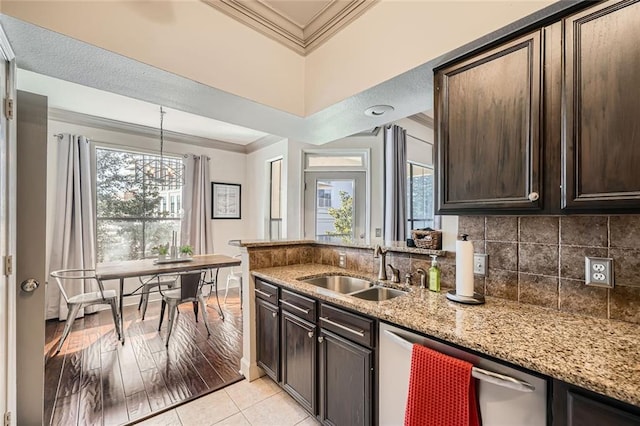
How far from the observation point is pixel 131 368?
98.6 inches

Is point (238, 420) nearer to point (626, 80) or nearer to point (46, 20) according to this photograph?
point (46, 20)

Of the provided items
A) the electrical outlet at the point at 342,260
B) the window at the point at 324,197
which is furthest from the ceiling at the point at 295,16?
the window at the point at 324,197

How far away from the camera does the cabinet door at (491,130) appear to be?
1205mm

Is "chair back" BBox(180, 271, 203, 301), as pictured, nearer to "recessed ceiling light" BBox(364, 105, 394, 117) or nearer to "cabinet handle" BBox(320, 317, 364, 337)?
"cabinet handle" BBox(320, 317, 364, 337)

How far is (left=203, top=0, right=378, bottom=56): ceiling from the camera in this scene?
6.10ft

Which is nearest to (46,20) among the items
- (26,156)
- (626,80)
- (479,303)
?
(26,156)

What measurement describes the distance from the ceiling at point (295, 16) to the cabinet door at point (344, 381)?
2137 mm

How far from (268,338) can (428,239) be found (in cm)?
148

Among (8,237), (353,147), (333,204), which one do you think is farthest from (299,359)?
(353,147)

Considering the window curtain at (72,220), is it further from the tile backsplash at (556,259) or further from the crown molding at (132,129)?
the tile backsplash at (556,259)

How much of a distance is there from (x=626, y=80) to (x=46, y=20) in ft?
8.04

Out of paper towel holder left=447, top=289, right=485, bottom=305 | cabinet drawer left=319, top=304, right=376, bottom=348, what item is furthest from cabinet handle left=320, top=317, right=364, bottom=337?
paper towel holder left=447, top=289, right=485, bottom=305

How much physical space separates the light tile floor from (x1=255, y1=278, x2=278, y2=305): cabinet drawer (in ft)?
2.41

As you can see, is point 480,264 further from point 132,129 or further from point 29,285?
point 132,129
